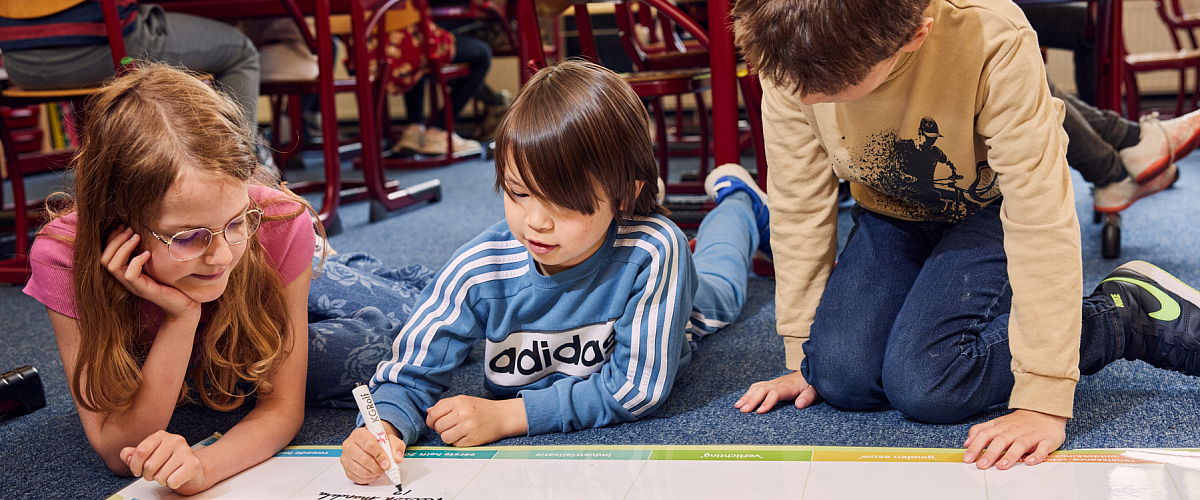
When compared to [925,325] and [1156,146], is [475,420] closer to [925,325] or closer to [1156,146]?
[925,325]

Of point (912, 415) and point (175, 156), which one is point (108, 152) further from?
point (912, 415)

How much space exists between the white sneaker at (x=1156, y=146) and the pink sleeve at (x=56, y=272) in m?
1.48

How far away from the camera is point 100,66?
159 centimetres

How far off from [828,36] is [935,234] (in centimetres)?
41

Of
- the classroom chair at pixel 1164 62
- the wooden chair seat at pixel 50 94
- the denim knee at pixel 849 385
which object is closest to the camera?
the denim knee at pixel 849 385

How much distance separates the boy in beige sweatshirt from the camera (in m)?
0.69

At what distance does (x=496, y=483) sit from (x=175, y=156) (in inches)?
15.3

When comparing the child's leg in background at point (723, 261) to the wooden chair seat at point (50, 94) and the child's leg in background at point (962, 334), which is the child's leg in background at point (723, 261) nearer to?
the child's leg in background at point (962, 334)

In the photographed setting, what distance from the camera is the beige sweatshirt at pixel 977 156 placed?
72cm

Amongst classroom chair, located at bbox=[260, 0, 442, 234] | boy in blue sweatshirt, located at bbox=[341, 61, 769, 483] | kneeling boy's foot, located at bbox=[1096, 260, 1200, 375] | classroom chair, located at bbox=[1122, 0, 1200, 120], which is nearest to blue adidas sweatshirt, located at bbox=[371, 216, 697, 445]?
boy in blue sweatshirt, located at bbox=[341, 61, 769, 483]

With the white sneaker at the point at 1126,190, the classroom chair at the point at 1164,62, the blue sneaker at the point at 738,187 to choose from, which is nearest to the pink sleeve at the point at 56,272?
the blue sneaker at the point at 738,187

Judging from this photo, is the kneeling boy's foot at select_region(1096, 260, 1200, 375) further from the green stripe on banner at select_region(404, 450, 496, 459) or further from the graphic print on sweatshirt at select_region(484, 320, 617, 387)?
the green stripe on banner at select_region(404, 450, 496, 459)

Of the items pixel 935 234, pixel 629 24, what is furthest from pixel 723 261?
pixel 629 24

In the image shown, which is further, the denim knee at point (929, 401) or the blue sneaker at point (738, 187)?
the blue sneaker at point (738, 187)
